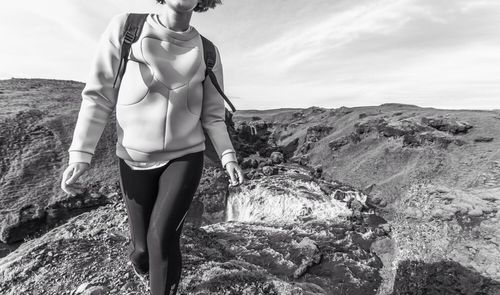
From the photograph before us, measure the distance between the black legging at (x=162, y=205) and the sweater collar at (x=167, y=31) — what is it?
3.10ft

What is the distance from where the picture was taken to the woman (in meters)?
2.49

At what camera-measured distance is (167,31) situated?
2.52m

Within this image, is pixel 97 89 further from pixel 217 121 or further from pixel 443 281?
pixel 443 281

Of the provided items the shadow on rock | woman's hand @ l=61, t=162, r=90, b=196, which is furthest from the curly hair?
the shadow on rock

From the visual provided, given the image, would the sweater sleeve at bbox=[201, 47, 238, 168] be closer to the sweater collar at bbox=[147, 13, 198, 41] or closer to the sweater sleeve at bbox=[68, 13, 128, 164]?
the sweater collar at bbox=[147, 13, 198, 41]

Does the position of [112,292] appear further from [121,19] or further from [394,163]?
[394,163]

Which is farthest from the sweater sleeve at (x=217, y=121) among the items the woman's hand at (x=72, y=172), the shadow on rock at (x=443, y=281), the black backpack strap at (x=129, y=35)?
the shadow on rock at (x=443, y=281)

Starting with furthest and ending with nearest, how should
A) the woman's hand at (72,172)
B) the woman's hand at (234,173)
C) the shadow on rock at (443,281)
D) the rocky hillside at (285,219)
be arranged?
the shadow on rock at (443,281), the rocky hillside at (285,219), the woman's hand at (234,173), the woman's hand at (72,172)

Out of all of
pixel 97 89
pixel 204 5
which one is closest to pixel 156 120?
pixel 97 89

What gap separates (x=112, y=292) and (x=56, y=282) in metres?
0.93

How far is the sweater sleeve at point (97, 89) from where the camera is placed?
2482mm

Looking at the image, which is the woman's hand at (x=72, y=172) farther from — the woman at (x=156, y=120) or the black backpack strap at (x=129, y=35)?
the black backpack strap at (x=129, y=35)

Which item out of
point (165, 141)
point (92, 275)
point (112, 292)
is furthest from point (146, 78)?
point (92, 275)

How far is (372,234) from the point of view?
11047 mm
